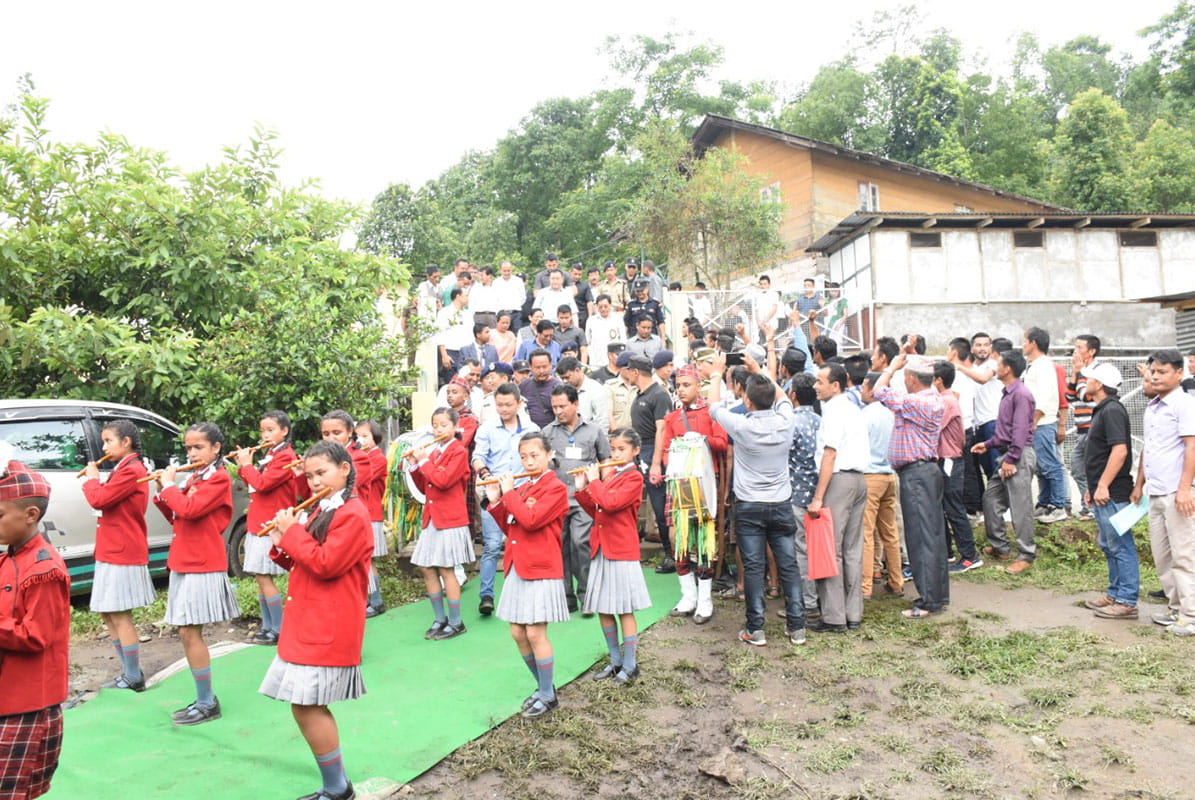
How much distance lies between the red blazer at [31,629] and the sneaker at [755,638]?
13.6ft

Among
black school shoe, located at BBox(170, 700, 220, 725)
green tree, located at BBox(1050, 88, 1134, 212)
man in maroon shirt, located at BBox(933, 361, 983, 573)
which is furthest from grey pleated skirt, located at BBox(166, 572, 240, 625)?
green tree, located at BBox(1050, 88, 1134, 212)

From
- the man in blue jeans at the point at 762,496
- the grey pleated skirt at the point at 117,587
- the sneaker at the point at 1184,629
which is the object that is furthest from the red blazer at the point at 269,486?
the sneaker at the point at 1184,629

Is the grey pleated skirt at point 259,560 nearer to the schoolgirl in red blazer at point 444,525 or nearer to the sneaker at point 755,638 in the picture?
the schoolgirl in red blazer at point 444,525

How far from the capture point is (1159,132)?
2531cm

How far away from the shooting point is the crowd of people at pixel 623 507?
3.69 meters

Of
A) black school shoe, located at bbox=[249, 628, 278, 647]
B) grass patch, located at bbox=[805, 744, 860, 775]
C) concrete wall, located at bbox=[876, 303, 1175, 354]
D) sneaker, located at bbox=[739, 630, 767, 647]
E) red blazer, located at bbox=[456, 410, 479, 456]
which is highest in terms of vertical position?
concrete wall, located at bbox=[876, 303, 1175, 354]

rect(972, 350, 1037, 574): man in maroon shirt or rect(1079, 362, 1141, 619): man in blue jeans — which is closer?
rect(1079, 362, 1141, 619): man in blue jeans

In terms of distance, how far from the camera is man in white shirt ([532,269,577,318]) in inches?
473

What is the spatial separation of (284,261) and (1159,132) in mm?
27302

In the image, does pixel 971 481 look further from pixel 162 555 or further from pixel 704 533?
pixel 162 555

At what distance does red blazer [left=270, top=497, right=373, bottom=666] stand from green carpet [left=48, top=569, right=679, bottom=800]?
0.79 metres

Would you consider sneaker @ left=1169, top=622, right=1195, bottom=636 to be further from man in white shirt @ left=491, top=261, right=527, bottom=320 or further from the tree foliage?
man in white shirt @ left=491, top=261, right=527, bottom=320

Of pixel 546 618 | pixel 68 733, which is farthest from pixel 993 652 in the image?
pixel 68 733

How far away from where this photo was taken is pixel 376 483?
6.43 meters
